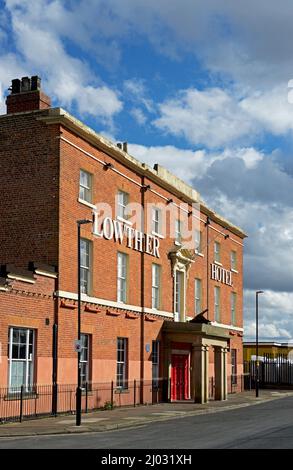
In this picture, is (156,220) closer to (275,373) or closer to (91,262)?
(91,262)

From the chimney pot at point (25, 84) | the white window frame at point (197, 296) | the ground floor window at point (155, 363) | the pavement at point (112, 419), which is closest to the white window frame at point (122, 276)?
the ground floor window at point (155, 363)

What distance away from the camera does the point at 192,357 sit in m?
44.8

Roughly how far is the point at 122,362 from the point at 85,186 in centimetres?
883

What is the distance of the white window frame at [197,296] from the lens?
4672cm

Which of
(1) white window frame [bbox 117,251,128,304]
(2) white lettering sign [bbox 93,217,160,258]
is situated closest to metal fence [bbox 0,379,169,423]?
(1) white window frame [bbox 117,251,128,304]

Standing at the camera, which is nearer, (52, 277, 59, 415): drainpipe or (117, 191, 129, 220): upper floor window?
(52, 277, 59, 415): drainpipe

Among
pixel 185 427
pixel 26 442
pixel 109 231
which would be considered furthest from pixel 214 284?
pixel 26 442

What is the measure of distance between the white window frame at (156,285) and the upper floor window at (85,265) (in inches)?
298

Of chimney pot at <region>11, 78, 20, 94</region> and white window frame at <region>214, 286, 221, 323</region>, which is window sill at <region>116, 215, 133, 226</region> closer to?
chimney pot at <region>11, 78, 20, 94</region>

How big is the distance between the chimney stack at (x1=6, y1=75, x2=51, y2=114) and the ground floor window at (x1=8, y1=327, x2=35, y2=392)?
33.2ft


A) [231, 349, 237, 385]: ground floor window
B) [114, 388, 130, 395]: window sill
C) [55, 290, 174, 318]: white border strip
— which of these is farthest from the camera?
[231, 349, 237, 385]: ground floor window

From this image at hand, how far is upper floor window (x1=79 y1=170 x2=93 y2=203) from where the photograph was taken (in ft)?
109

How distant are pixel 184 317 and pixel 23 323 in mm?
17085
